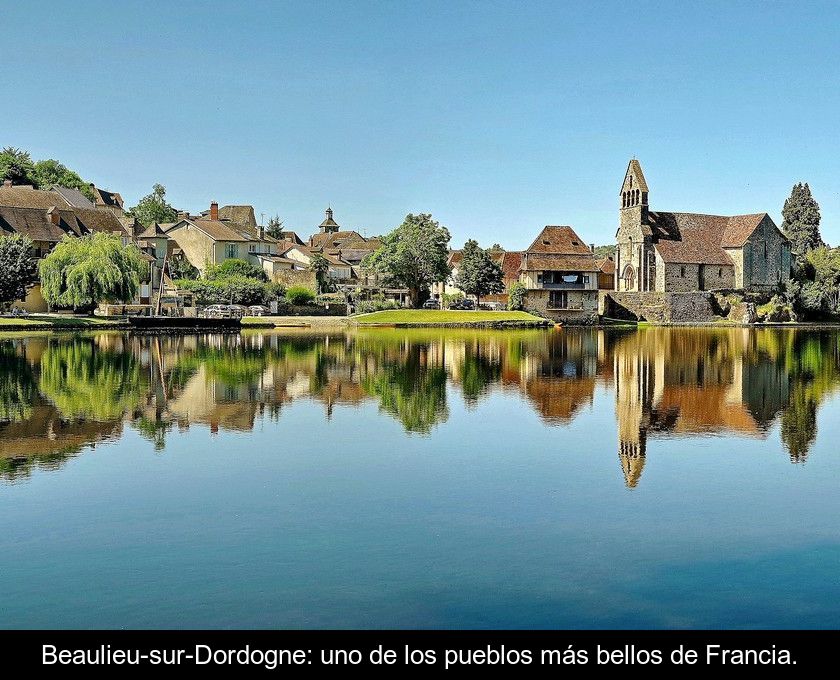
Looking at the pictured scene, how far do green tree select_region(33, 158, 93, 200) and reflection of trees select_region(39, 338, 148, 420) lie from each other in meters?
77.3

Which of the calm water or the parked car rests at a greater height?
the parked car

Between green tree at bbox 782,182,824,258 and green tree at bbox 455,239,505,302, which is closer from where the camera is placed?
green tree at bbox 455,239,505,302

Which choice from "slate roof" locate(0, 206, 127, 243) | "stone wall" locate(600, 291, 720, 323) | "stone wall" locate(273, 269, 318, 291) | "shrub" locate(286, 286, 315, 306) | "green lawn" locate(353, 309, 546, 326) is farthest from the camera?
"stone wall" locate(273, 269, 318, 291)

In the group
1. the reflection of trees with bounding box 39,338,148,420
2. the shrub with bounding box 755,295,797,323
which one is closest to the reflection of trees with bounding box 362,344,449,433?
the reflection of trees with bounding box 39,338,148,420

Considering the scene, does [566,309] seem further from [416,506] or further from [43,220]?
[416,506]

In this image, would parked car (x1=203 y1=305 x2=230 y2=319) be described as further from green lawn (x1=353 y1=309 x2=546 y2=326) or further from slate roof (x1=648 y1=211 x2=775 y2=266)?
slate roof (x1=648 y1=211 x2=775 y2=266)

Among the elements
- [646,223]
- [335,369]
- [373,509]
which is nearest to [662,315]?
[646,223]

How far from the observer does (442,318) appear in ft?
272

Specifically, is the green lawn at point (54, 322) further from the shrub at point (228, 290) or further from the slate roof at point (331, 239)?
the slate roof at point (331, 239)

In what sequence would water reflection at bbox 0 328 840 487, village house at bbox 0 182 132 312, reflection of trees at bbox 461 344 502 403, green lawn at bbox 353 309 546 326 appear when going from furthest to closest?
village house at bbox 0 182 132 312, green lawn at bbox 353 309 546 326, reflection of trees at bbox 461 344 502 403, water reflection at bbox 0 328 840 487

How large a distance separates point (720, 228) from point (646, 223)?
10484 millimetres

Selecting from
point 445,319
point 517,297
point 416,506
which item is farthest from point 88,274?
point 416,506
